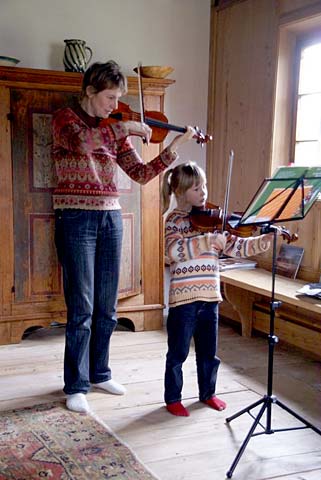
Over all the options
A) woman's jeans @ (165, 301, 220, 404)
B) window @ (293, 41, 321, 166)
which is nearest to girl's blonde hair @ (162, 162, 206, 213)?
woman's jeans @ (165, 301, 220, 404)

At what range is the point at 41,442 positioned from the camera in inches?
83.4

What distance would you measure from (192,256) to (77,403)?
80 cm

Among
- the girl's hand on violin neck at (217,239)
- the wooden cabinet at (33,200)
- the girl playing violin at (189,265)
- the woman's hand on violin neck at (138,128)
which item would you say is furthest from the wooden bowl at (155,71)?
the girl's hand on violin neck at (217,239)

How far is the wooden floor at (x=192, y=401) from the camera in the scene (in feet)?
6.63

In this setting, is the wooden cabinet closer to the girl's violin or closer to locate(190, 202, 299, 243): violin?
the girl's violin

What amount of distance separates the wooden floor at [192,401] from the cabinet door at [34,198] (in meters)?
0.33

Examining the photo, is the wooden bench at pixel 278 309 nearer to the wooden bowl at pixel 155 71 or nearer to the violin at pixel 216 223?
the violin at pixel 216 223

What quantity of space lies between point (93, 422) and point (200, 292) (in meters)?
0.67

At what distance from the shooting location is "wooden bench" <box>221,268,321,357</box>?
2.96m

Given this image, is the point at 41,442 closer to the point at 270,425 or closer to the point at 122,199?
the point at 270,425

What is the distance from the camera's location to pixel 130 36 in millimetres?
3658

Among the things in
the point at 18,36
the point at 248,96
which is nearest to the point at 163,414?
the point at 248,96

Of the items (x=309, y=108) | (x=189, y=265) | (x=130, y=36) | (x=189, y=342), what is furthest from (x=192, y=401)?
(x=130, y=36)

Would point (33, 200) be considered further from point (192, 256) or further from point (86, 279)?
point (192, 256)
